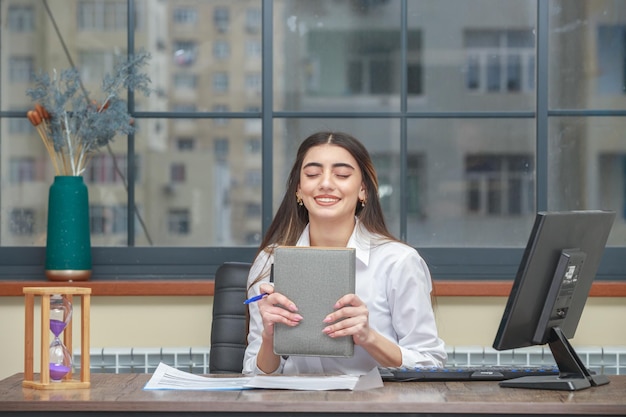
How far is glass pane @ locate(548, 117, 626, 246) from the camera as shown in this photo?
3.78m

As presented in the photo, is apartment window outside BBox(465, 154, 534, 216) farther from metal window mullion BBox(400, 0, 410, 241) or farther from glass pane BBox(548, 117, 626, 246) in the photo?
metal window mullion BBox(400, 0, 410, 241)

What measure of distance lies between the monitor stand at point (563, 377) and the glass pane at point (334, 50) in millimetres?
1863

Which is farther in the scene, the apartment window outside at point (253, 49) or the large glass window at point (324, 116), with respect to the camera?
the apartment window outside at point (253, 49)

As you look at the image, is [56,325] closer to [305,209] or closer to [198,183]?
Result: [305,209]

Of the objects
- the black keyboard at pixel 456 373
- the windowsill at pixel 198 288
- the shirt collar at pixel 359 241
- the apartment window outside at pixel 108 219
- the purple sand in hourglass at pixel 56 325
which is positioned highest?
the apartment window outside at pixel 108 219

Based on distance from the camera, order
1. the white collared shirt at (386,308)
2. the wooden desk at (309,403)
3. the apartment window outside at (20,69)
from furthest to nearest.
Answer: the apartment window outside at (20,69), the white collared shirt at (386,308), the wooden desk at (309,403)

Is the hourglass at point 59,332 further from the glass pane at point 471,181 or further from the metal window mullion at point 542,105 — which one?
the metal window mullion at point 542,105

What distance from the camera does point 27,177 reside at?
3.78m

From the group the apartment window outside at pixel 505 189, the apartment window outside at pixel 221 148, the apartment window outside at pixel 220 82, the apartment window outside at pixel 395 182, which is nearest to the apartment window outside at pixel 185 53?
the apartment window outside at pixel 220 82

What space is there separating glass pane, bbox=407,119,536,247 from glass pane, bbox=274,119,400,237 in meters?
0.07

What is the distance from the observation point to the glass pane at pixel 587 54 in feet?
12.5

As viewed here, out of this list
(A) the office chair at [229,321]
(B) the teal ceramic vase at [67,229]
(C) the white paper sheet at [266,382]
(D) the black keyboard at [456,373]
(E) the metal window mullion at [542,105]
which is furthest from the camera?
(E) the metal window mullion at [542,105]

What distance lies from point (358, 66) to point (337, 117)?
233 millimetres

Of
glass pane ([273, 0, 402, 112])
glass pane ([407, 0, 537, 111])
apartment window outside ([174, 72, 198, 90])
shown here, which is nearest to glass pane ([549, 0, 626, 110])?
glass pane ([407, 0, 537, 111])
